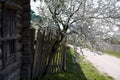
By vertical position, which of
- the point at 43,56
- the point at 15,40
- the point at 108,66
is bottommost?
the point at 108,66

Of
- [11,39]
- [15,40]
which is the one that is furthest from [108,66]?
[11,39]

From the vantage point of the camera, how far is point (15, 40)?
5.68m

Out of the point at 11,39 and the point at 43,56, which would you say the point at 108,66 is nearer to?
the point at 43,56

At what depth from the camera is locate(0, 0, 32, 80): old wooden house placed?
4793mm

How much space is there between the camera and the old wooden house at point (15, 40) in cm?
479

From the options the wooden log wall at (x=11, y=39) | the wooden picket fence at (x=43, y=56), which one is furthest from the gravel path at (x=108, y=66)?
the wooden log wall at (x=11, y=39)

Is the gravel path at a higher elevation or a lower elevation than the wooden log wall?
A: lower

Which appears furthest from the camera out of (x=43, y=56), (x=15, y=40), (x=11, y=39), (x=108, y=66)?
(x=108, y=66)

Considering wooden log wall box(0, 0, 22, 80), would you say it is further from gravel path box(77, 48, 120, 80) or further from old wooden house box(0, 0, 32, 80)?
gravel path box(77, 48, 120, 80)

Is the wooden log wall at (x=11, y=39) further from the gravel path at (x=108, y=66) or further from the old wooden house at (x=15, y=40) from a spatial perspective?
the gravel path at (x=108, y=66)

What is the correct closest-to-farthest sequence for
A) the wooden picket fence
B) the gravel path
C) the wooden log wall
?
the wooden log wall
the wooden picket fence
the gravel path

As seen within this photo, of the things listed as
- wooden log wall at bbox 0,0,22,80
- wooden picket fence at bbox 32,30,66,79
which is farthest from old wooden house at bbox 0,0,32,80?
wooden picket fence at bbox 32,30,66,79

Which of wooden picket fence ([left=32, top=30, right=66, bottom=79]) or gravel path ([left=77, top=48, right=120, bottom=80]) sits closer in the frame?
wooden picket fence ([left=32, top=30, right=66, bottom=79])

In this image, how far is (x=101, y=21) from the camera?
7617mm
